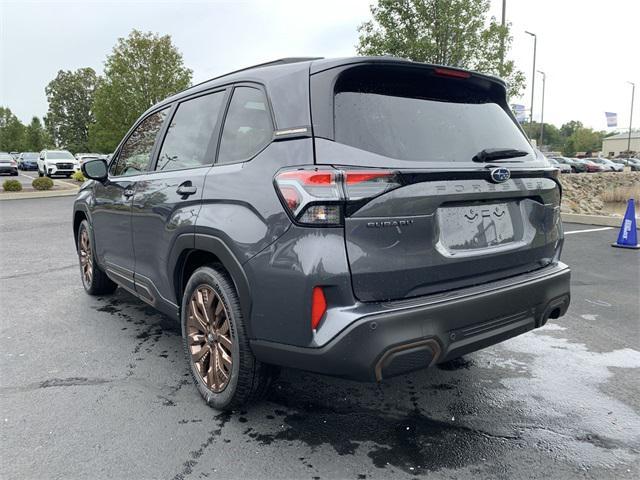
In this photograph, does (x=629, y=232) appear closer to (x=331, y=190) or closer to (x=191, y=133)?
(x=191, y=133)

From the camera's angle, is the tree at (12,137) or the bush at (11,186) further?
the tree at (12,137)

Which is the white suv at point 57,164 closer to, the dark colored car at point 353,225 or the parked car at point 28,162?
the parked car at point 28,162

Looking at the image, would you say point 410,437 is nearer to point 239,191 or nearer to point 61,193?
point 239,191

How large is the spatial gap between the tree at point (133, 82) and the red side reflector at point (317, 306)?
3277 cm

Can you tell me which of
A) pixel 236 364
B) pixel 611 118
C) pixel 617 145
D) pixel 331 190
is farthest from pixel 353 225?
pixel 617 145

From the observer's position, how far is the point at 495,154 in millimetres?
2689

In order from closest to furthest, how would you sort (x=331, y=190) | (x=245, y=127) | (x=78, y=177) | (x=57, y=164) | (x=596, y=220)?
(x=331, y=190), (x=245, y=127), (x=596, y=220), (x=78, y=177), (x=57, y=164)

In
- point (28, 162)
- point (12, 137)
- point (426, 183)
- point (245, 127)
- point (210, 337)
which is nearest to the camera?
point (426, 183)

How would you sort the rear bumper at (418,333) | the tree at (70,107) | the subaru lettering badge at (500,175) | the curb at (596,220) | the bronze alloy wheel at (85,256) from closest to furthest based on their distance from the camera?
the rear bumper at (418,333), the subaru lettering badge at (500,175), the bronze alloy wheel at (85,256), the curb at (596,220), the tree at (70,107)

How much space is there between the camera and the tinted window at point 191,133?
3119 millimetres

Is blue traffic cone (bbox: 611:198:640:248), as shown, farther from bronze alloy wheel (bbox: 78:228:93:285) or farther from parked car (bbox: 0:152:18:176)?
parked car (bbox: 0:152:18:176)

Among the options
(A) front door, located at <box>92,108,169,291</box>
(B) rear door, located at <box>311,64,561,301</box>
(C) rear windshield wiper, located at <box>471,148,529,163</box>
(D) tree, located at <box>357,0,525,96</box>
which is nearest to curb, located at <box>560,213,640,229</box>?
(D) tree, located at <box>357,0,525,96</box>

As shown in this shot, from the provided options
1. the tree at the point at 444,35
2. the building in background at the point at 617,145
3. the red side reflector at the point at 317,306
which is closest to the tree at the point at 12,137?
the tree at the point at 444,35

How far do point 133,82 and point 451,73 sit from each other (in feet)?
110
